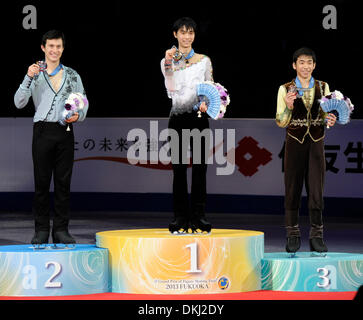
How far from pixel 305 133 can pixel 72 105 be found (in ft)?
6.73

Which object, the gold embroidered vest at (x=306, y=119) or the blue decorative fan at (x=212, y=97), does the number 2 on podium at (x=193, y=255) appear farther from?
the gold embroidered vest at (x=306, y=119)

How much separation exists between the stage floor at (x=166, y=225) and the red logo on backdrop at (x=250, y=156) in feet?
2.73

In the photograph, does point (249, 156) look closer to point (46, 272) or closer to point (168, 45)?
point (168, 45)

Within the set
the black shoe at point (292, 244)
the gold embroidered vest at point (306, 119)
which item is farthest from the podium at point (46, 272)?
the gold embroidered vest at point (306, 119)

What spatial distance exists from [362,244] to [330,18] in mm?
7824

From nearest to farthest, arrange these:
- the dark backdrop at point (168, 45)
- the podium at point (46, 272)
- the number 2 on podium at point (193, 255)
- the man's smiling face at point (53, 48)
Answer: the podium at point (46, 272) → the number 2 on podium at point (193, 255) → the man's smiling face at point (53, 48) → the dark backdrop at point (168, 45)

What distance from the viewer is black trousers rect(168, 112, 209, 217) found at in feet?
25.6

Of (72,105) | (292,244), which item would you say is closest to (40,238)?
(72,105)

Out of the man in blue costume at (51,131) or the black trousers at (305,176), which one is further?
the black trousers at (305,176)

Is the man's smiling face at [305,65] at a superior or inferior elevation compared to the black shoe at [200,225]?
superior

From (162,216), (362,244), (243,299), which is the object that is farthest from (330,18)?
(243,299)

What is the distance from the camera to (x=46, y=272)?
285 inches

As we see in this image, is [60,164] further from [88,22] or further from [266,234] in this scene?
[88,22]

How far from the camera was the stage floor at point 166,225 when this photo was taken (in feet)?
39.6
